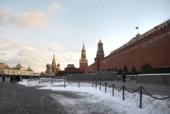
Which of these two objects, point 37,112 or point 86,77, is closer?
point 37,112

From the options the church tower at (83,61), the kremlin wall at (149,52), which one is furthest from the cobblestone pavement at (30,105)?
the church tower at (83,61)

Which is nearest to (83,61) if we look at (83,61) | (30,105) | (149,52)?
(83,61)

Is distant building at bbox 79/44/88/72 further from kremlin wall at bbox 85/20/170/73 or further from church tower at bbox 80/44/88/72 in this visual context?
kremlin wall at bbox 85/20/170/73

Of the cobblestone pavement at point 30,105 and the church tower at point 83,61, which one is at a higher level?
the church tower at point 83,61

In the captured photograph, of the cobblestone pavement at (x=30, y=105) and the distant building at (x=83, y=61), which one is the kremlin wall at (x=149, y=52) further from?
the distant building at (x=83, y=61)

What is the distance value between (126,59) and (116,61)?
435 inches

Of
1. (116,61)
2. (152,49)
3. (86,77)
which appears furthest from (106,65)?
(152,49)

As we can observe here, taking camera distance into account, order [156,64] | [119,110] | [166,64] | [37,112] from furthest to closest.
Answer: [156,64] < [166,64] < [119,110] < [37,112]

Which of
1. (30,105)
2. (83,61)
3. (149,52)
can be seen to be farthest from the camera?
(83,61)

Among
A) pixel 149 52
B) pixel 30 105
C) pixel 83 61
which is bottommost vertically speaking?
pixel 30 105

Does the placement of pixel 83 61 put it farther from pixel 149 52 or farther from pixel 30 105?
pixel 30 105

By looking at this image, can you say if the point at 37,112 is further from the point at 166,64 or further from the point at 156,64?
the point at 156,64

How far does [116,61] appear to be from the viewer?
77.0m

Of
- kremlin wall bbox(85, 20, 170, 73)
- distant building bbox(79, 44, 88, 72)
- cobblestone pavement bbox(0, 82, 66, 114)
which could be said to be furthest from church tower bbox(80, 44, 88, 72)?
cobblestone pavement bbox(0, 82, 66, 114)
